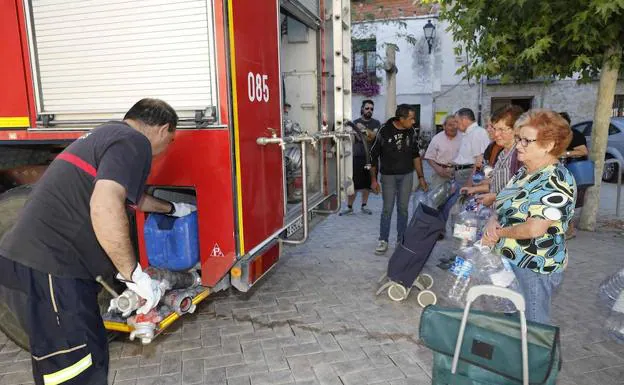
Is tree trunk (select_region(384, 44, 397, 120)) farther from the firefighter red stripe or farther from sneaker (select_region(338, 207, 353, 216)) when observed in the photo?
the firefighter red stripe

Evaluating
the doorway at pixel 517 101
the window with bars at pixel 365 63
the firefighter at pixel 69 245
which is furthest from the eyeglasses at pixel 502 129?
the doorway at pixel 517 101

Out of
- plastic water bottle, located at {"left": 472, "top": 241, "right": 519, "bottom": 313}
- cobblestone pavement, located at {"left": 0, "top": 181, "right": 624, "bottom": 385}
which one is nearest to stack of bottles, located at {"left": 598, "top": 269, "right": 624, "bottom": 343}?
cobblestone pavement, located at {"left": 0, "top": 181, "right": 624, "bottom": 385}

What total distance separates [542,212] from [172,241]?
2.14 meters

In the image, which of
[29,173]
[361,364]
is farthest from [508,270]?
[29,173]

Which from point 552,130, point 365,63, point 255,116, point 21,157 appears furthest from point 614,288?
point 365,63

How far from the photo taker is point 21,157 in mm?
3551

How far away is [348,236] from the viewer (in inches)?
232

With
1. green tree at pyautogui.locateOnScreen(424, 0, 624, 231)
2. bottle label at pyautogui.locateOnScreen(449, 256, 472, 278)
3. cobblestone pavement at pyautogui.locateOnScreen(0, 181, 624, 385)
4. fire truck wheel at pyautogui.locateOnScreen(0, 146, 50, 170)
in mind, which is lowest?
cobblestone pavement at pyautogui.locateOnScreen(0, 181, 624, 385)

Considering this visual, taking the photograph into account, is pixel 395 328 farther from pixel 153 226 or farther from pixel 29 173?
pixel 29 173

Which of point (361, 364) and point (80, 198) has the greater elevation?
point (80, 198)

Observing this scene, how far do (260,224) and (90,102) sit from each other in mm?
1352

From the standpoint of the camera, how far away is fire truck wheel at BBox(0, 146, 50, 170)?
3.40m

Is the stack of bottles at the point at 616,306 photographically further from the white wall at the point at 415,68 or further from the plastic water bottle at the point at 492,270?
the white wall at the point at 415,68

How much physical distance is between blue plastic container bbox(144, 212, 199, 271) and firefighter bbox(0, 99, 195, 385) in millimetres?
898
